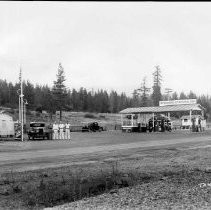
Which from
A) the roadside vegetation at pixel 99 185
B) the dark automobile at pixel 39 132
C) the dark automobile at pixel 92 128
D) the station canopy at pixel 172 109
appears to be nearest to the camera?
the roadside vegetation at pixel 99 185

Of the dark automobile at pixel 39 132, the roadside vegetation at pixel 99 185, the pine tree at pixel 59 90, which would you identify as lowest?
the roadside vegetation at pixel 99 185

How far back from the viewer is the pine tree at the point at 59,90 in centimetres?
10156

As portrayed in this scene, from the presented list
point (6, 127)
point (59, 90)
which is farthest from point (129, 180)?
point (59, 90)

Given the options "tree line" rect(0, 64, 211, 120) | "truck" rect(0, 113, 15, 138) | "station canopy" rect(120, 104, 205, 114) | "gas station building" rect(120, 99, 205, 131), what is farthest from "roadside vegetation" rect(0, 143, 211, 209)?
"tree line" rect(0, 64, 211, 120)

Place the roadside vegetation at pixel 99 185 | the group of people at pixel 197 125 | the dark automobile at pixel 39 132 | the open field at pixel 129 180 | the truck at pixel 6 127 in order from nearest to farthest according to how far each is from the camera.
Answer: the open field at pixel 129 180
the roadside vegetation at pixel 99 185
the dark automobile at pixel 39 132
the truck at pixel 6 127
the group of people at pixel 197 125

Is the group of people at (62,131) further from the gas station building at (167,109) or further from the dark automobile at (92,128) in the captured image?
the dark automobile at (92,128)

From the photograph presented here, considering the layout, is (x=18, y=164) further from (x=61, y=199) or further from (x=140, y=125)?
(x=140, y=125)

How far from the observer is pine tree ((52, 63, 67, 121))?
3999 inches

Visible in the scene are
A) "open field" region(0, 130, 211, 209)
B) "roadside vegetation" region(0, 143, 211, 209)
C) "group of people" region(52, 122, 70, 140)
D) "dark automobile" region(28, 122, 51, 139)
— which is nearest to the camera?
"open field" region(0, 130, 211, 209)

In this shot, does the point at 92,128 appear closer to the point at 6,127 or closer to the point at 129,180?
the point at 6,127

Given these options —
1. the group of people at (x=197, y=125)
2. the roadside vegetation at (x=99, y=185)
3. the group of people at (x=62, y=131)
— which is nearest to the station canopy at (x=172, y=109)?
the group of people at (x=197, y=125)

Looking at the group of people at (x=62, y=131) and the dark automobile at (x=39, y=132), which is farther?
the dark automobile at (x=39, y=132)

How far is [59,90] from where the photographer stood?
103 meters

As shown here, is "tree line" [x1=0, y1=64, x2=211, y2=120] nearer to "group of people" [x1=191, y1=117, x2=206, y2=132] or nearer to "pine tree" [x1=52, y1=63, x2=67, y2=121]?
"pine tree" [x1=52, y1=63, x2=67, y2=121]
